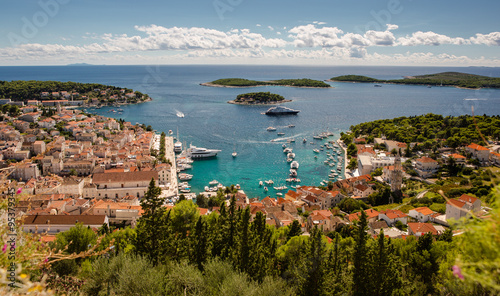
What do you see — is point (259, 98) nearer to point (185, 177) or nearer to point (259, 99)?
point (259, 99)

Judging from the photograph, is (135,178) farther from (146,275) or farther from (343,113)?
(343,113)

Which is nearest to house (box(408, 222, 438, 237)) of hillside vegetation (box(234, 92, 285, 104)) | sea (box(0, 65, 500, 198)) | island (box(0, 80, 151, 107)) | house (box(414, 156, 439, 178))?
sea (box(0, 65, 500, 198))

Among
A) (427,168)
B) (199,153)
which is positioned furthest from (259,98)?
(427,168)

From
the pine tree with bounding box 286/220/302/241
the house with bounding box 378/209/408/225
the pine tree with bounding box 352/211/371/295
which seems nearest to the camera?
the pine tree with bounding box 352/211/371/295

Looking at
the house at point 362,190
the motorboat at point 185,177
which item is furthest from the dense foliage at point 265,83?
the house at point 362,190

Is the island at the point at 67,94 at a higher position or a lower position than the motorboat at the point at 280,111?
higher

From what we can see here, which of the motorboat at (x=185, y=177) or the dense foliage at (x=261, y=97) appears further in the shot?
the dense foliage at (x=261, y=97)

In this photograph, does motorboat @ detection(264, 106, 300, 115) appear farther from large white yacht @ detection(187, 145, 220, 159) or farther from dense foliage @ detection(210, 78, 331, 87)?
dense foliage @ detection(210, 78, 331, 87)

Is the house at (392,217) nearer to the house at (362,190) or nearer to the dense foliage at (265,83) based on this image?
the house at (362,190)
